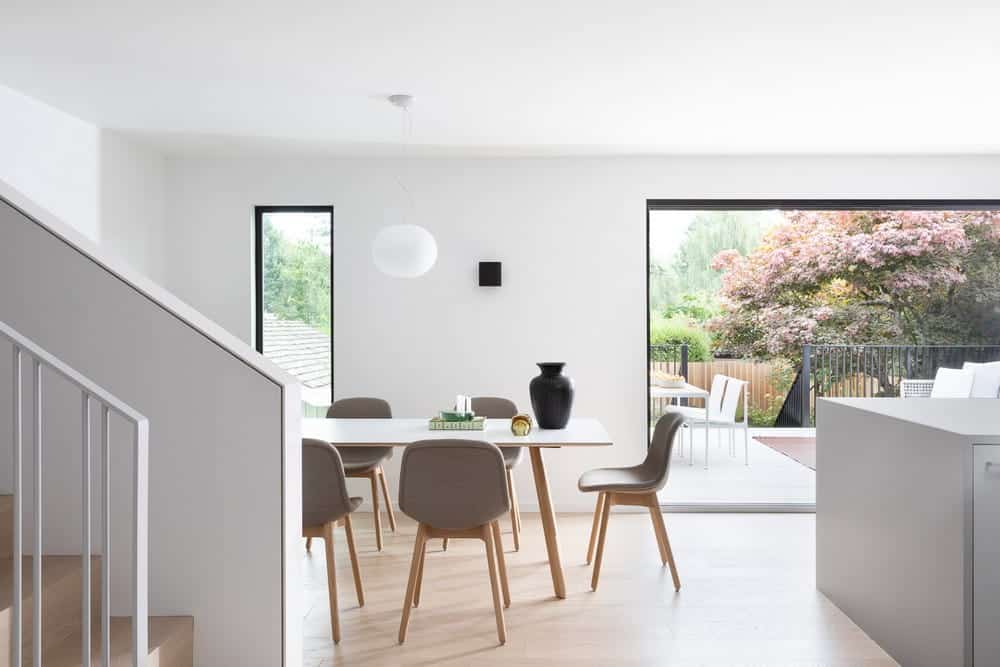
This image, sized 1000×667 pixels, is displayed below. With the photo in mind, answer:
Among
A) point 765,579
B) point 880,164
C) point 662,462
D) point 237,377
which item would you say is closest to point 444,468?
point 237,377

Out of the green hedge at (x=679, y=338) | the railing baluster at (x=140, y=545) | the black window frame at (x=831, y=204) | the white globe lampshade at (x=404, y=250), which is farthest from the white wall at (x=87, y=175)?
the green hedge at (x=679, y=338)

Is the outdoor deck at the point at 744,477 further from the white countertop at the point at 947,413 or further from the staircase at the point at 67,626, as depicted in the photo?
the staircase at the point at 67,626

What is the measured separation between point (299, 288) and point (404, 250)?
1749mm

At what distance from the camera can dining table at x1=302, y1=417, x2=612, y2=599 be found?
3414mm

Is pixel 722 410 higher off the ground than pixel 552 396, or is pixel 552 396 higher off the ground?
pixel 552 396

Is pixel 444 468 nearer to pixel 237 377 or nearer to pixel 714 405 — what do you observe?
pixel 237 377

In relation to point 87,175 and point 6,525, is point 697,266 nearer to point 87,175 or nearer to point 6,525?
point 87,175

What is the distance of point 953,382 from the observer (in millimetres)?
5457

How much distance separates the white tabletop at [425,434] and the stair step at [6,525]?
1.19 meters

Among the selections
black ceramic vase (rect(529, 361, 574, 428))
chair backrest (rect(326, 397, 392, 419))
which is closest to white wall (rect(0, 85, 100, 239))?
chair backrest (rect(326, 397, 392, 419))

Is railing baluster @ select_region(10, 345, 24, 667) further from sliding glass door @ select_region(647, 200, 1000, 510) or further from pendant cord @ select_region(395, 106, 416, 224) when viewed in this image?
sliding glass door @ select_region(647, 200, 1000, 510)

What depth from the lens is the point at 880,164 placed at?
5.10m

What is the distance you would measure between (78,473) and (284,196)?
127 inches

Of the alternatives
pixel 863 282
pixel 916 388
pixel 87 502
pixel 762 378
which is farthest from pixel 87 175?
pixel 863 282
